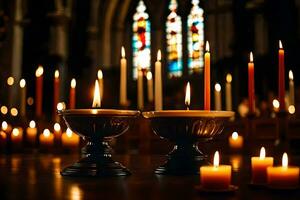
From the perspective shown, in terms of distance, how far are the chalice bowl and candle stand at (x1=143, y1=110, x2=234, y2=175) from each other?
0.36 ft

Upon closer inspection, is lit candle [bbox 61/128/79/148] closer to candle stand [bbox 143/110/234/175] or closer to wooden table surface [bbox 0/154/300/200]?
wooden table surface [bbox 0/154/300/200]

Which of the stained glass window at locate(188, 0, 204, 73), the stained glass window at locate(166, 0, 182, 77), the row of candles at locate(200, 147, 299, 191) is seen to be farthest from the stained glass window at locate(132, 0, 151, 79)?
the row of candles at locate(200, 147, 299, 191)

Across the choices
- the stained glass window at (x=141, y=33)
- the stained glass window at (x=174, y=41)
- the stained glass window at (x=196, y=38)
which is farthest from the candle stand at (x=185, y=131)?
the stained glass window at (x=141, y=33)

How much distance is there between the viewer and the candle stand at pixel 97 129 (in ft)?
4.72

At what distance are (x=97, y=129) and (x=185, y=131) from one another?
0.97 feet

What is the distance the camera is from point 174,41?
15.1 metres

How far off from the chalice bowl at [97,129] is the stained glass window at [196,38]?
41.3 ft

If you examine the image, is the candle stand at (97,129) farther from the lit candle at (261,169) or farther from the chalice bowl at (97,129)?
the lit candle at (261,169)

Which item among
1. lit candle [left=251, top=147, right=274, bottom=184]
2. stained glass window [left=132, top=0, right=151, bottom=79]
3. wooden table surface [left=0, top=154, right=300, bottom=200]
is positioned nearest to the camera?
wooden table surface [left=0, top=154, right=300, bottom=200]

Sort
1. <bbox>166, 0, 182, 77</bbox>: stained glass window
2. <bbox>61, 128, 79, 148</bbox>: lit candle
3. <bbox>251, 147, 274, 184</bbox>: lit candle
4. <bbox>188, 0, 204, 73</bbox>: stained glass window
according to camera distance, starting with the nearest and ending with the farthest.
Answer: <bbox>251, 147, 274, 184</bbox>: lit candle, <bbox>61, 128, 79, 148</bbox>: lit candle, <bbox>188, 0, 204, 73</bbox>: stained glass window, <bbox>166, 0, 182, 77</bbox>: stained glass window

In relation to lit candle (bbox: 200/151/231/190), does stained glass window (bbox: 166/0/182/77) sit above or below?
above

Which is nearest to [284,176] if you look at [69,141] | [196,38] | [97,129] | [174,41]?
[97,129]

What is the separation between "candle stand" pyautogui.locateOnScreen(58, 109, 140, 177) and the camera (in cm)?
144

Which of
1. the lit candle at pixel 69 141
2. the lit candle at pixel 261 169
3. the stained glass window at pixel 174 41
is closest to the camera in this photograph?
the lit candle at pixel 261 169
